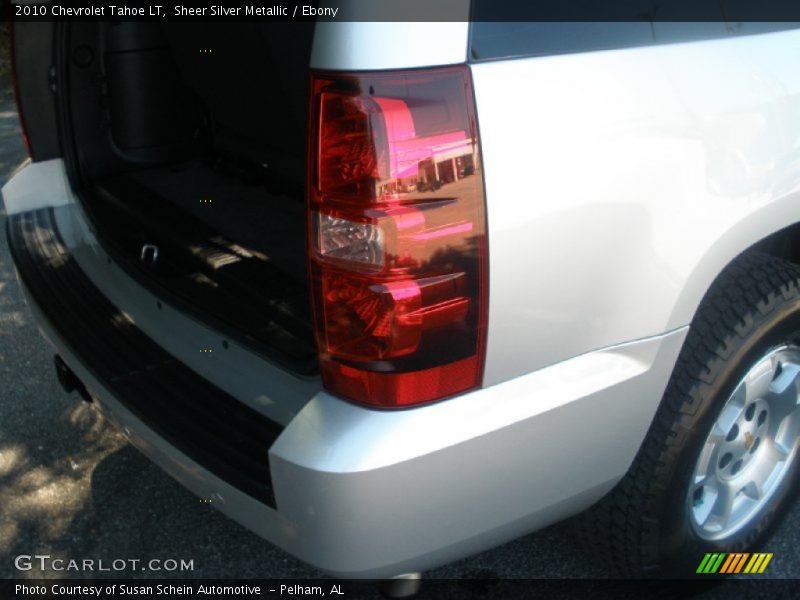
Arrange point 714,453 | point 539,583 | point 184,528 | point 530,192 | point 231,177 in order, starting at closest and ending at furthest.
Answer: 1. point 530,192
2. point 714,453
3. point 539,583
4. point 184,528
5. point 231,177

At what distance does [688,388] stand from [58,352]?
1646 mm

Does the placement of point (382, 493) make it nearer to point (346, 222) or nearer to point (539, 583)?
point (346, 222)

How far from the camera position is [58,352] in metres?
2.52

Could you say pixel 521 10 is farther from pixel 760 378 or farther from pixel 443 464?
pixel 760 378

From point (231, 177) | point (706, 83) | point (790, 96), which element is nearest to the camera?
point (706, 83)

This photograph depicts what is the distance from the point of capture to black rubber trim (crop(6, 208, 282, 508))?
1.93 metres

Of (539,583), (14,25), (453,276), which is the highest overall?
(14,25)

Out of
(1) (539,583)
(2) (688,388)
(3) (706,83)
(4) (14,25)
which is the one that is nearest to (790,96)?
(3) (706,83)

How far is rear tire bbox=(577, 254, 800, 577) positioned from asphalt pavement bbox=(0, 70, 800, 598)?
24cm

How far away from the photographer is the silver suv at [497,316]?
160 cm

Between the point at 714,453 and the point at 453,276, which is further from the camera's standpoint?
the point at 714,453

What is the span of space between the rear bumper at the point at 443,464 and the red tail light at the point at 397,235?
8 cm

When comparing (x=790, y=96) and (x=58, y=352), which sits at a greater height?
(x=790, y=96)

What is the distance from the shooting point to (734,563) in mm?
2453
